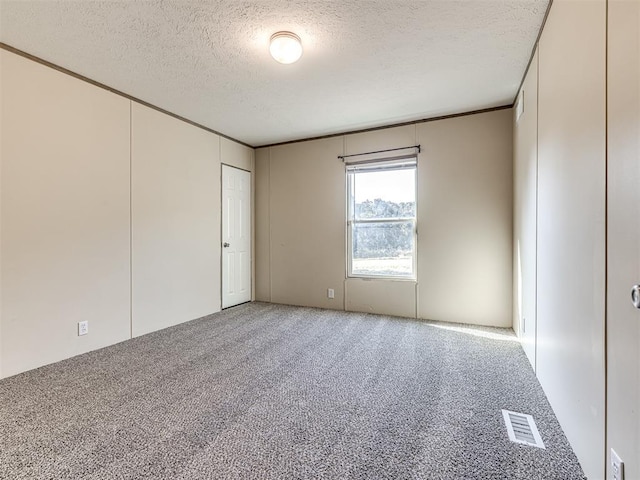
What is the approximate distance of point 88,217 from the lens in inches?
112

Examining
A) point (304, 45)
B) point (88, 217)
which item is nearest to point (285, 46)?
point (304, 45)

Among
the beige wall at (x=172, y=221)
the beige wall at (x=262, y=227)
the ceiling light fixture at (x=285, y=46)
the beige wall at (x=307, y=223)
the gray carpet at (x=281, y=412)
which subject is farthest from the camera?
the beige wall at (x=262, y=227)

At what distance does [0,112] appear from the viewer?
2.29 m

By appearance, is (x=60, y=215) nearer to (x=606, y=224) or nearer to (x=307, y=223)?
(x=307, y=223)

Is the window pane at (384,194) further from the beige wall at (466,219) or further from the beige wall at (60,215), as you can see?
the beige wall at (60,215)

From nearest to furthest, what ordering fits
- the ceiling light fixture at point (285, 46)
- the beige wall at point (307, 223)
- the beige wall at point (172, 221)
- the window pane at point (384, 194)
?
the ceiling light fixture at point (285, 46) < the beige wall at point (172, 221) < the window pane at point (384, 194) < the beige wall at point (307, 223)

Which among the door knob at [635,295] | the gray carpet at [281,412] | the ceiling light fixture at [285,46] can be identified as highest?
the ceiling light fixture at [285,46]

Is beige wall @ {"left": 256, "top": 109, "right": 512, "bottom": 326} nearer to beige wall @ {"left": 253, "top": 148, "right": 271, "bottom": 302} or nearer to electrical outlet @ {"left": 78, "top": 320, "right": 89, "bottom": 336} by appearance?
beige wall @ {"left": 253, "top": 148, "right": 271, "bottom": 302}

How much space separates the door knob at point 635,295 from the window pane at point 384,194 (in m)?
3.05

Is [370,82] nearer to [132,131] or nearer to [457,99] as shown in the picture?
[457,99]

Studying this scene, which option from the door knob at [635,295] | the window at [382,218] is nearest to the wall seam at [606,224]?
the door knob at [635,295]

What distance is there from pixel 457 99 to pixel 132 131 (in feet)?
11.8

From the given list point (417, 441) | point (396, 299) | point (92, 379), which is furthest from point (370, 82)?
point (92, 379)

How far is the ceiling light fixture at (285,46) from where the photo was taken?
218 centimetres
